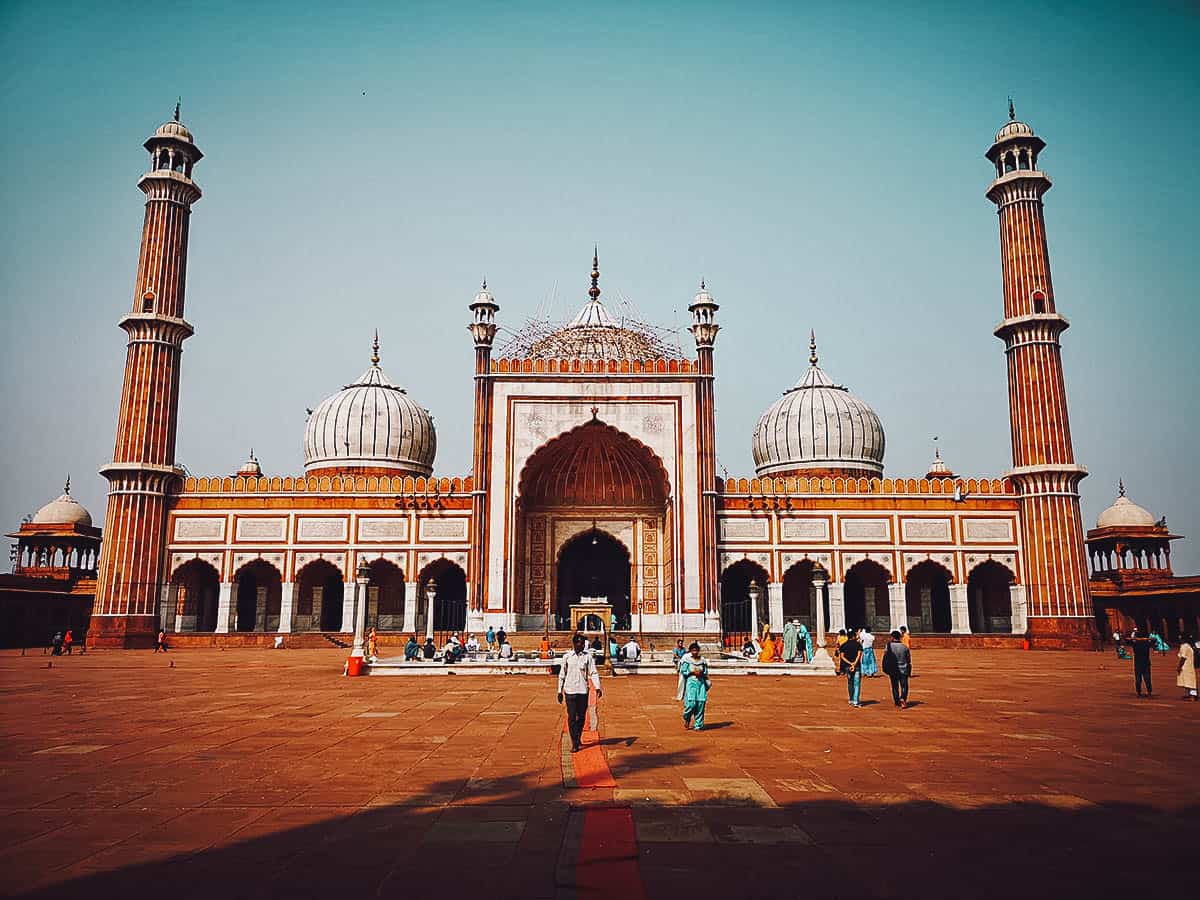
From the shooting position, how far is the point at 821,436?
126 ft

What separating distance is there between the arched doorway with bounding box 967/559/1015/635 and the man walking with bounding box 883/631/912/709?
905 inches

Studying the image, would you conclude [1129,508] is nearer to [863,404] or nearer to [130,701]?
[863,404]

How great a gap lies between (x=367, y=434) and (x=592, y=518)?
11786 mm

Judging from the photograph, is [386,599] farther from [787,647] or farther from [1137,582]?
[1137,582]

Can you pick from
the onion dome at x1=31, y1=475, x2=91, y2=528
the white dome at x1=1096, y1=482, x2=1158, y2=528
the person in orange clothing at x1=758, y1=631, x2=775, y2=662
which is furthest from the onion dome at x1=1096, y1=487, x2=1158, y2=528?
the onion dome at x1=31, y1=475, x2=91, y2=528

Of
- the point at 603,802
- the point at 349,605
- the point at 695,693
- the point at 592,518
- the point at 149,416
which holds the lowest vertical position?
the point at 603,802

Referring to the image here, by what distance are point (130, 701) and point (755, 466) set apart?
31579mm

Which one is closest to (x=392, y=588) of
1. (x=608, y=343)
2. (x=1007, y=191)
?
(x=608, y=343)

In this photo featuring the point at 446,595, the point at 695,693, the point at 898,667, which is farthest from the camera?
the point at 446,595

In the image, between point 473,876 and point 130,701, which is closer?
point 473,876

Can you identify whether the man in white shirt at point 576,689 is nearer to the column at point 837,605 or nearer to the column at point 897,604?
the column at point 837,605

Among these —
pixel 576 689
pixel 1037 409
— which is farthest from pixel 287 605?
pixel 1037 409

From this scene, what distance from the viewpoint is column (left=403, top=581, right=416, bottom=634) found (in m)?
30.5

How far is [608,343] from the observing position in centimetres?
3578
